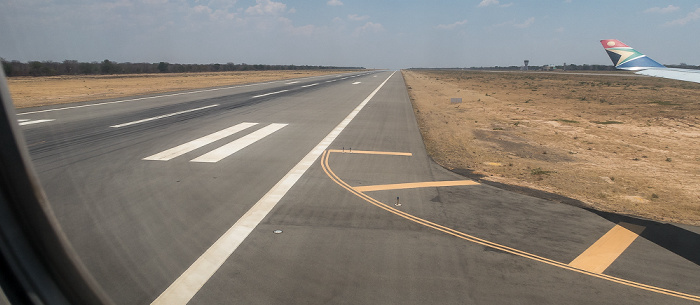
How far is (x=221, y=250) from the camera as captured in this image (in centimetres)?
507

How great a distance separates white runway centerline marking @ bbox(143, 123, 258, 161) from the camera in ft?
31.9

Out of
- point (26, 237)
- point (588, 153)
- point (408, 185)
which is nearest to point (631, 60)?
point (588, 153)

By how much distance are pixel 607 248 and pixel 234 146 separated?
9.13m

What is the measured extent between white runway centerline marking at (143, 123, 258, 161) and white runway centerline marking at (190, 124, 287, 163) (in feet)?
2.19

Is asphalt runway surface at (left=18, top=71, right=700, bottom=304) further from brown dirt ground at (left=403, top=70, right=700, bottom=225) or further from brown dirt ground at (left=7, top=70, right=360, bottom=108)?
brown dirt ground at (left=7, top=70, right=360, bottom=108)

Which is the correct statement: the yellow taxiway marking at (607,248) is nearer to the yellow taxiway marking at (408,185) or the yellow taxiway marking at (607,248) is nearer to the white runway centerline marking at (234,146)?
the yellow taxiway marking at (408,185)

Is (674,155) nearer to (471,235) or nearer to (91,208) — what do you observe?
(471,235)

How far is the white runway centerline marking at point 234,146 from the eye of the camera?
983 cm

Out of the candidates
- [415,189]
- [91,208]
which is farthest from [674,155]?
[91,208]

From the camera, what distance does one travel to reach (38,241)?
207 cm

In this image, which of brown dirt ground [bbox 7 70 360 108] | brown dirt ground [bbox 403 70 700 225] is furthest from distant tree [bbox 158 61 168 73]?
brown dirt ground [bbox 403 70 700 225]

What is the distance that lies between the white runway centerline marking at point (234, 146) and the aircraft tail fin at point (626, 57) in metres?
10.9

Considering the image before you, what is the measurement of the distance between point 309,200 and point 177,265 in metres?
Answer: 2.89

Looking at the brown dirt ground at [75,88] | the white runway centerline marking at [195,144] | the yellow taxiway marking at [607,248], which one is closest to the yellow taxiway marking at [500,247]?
the yellow taxiway marking at [607,248]
